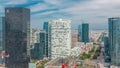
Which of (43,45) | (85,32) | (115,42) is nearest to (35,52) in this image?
(43,45)

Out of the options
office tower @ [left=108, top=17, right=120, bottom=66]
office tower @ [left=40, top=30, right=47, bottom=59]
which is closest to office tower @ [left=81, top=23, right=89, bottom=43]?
office tower @ [left=40, top=30, right=47, bottom=59]

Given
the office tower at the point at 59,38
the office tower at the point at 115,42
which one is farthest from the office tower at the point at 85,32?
the office tower at the point at 115,42

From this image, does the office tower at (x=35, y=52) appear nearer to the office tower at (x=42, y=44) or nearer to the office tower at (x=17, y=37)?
the office tower at (x=42, y=44)

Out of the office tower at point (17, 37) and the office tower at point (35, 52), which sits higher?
the office tower at point (17, 37)

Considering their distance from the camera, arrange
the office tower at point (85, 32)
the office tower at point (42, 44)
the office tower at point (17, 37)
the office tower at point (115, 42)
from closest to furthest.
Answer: the office tower at point (17, 37)
the office tower at point (115, 42)
the office tower at point (42, 44)
the office tower at point (85, 32)

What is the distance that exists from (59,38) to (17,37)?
455cm

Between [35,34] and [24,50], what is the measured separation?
22.3 ft

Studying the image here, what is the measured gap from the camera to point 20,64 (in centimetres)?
1083

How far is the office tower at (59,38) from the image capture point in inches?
599

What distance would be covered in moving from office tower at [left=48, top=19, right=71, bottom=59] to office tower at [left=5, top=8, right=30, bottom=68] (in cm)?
399

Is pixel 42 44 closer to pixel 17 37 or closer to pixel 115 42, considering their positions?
pixel 115 42

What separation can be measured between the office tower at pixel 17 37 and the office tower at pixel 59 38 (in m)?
3.99

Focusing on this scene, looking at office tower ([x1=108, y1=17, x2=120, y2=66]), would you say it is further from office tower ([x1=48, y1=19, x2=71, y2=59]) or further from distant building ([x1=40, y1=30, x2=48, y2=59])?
distant building ([x1=40, y1=30, x2=48, y2=59])

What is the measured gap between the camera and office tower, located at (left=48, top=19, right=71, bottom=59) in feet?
50.0
